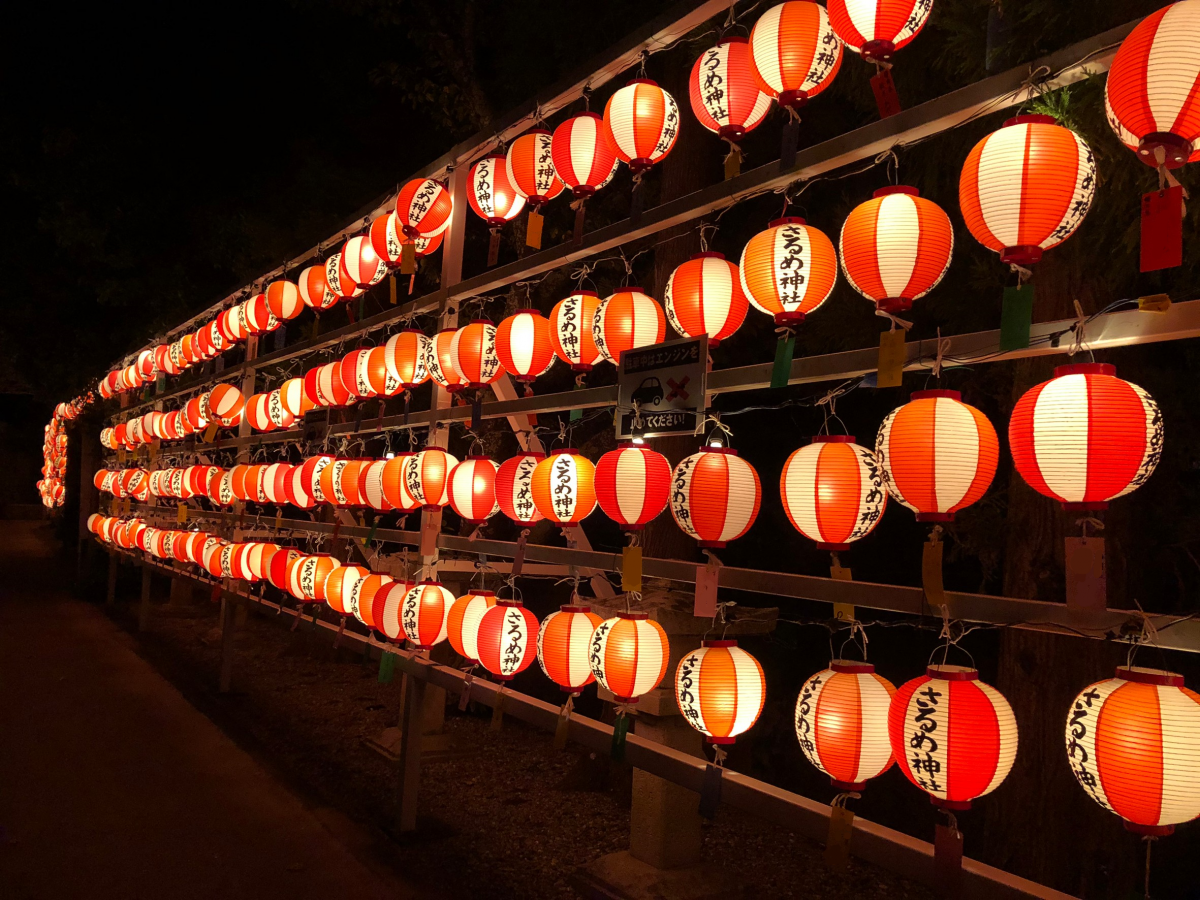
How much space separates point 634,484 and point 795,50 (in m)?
Result: 1.79

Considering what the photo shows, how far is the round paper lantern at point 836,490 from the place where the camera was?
2.65 m

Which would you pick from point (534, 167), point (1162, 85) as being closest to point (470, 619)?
point (534, 167)

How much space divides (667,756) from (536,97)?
11.9 ft

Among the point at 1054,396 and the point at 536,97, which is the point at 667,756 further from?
the point at 536,97

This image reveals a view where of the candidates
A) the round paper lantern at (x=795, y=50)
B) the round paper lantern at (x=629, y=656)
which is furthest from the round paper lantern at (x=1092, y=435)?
the round paper lantern at (x=629, y=656)

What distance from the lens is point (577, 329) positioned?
13.0 ft

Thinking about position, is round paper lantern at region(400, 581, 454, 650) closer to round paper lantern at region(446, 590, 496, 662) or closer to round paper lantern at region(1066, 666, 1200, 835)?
round paper lantern at region(446, 590, 496, 662)

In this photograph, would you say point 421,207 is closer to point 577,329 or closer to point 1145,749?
point 577,329

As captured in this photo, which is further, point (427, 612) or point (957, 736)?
point (427, 612)

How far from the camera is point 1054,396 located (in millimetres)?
2039

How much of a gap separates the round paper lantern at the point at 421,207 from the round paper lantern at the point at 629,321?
6.90 ft

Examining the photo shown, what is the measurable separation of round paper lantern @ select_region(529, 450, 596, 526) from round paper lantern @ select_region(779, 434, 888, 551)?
4.42 ft

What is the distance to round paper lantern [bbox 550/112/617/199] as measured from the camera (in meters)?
4.00

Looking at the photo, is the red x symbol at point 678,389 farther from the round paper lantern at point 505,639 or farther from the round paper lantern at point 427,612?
the round paper lantern at point 427,612
